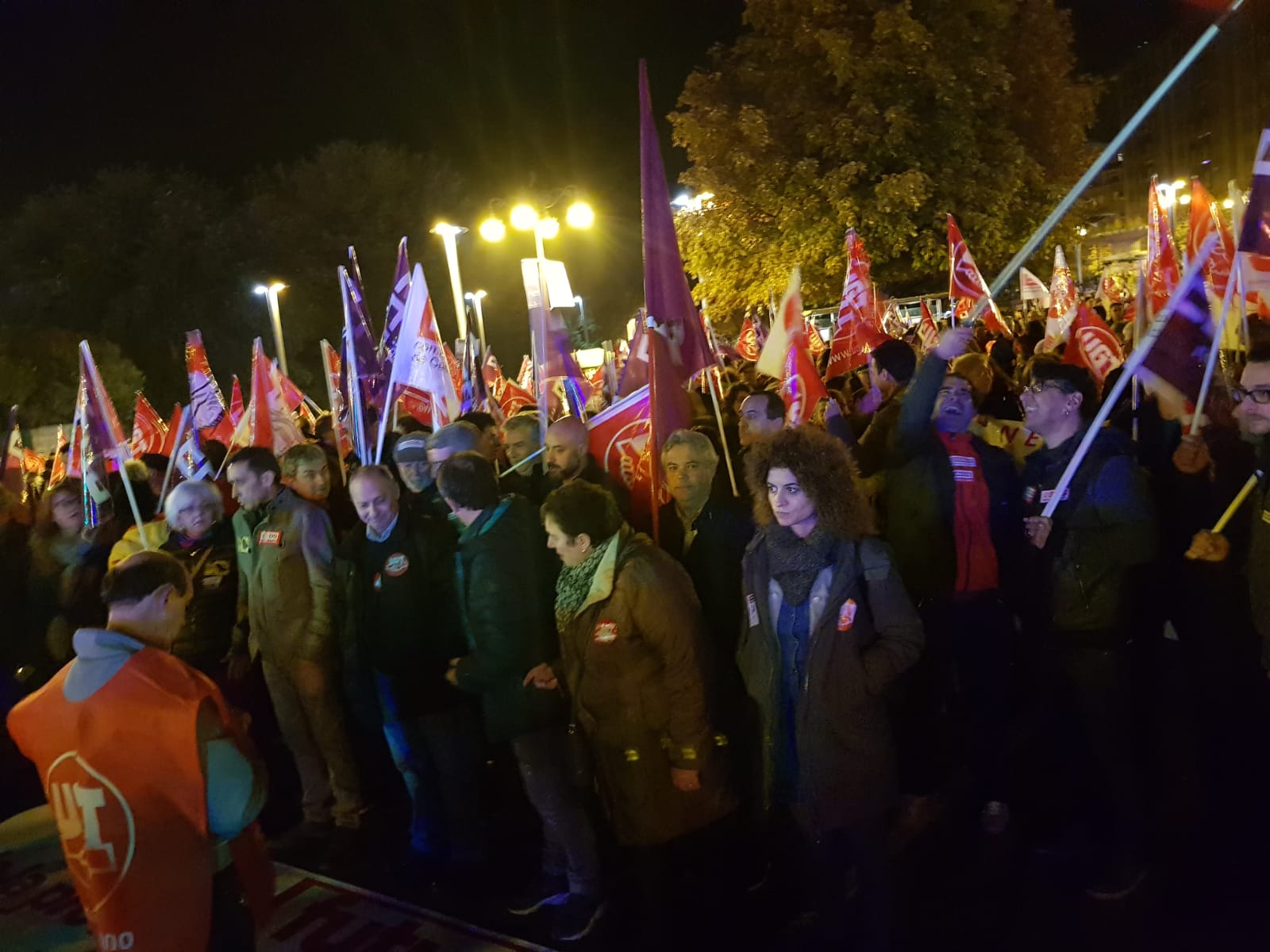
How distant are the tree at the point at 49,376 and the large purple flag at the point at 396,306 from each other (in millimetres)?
18070

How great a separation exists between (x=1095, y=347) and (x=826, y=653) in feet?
18.7

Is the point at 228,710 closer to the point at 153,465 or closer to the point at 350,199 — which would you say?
the point at 153,465

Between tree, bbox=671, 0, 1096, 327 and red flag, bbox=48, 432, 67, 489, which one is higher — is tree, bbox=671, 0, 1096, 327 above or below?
above

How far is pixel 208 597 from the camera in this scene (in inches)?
203

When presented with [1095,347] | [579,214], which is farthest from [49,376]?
[1095,347]

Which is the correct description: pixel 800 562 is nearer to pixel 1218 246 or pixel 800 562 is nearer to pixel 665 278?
pixel 665 278

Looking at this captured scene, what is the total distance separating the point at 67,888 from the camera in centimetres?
477

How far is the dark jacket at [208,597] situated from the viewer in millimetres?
5117

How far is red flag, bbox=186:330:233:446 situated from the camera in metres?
8.73

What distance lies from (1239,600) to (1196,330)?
1.37 m

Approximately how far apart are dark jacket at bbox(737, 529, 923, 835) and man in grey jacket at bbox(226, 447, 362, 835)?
2679mm

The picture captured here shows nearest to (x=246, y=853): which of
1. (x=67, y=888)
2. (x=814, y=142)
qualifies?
(x=67, y=888)

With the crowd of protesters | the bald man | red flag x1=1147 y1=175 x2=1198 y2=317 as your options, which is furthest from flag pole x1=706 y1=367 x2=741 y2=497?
red flag x1=1147 y1=175 x2=1198 y2=317

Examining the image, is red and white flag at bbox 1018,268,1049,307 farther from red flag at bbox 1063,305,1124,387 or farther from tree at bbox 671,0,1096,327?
red flag at bbox 1063,305,1124,387
